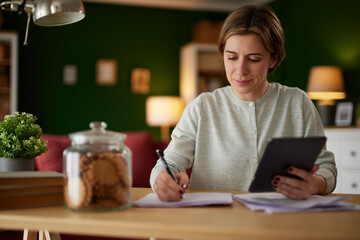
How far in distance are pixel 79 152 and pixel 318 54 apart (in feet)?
14.4

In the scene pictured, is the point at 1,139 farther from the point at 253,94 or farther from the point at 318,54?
the point at 318,54

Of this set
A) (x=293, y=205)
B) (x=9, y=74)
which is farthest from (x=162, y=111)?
(x=293, y=205)

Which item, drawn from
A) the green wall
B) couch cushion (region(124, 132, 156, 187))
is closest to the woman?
couch cushion (region(124, 132, 156, 187))

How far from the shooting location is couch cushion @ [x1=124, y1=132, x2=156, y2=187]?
230cm

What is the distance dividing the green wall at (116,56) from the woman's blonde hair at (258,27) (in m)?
3.66

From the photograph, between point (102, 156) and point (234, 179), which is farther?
point (234, 179)

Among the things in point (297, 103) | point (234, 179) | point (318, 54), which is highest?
point (318, 54)

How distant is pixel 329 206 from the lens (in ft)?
3.21

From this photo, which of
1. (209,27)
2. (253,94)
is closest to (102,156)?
(253,94)

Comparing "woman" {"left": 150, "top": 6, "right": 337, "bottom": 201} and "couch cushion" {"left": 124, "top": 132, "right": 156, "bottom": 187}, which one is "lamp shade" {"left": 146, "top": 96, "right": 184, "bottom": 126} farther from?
"woman" {"left": 150, "top": 6, "right": 337, "bottom": 201}

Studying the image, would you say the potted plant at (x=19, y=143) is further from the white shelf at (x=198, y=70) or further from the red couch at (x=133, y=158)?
the white shelf at (x=198, y=70)

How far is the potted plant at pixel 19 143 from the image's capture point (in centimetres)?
123

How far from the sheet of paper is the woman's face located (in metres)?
0.43

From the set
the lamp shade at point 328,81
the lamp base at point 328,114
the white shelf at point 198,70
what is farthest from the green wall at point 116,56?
the lamp base at point 328,114
